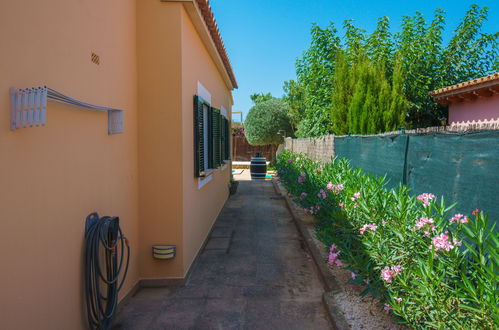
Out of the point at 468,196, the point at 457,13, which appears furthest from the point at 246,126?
the point at 468,196

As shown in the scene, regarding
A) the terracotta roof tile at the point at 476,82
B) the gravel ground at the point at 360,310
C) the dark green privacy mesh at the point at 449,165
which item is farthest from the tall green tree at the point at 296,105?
the gravel ground at the point at 360,310

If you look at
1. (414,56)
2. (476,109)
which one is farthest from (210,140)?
(414,56)

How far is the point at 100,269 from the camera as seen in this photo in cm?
307

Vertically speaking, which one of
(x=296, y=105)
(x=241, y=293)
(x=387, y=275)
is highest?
(x=296, y=105)

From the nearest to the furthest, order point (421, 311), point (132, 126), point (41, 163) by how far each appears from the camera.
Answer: point (41, 163)
point (421, 311)
point (132, 126)

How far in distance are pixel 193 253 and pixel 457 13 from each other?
42.0 feet

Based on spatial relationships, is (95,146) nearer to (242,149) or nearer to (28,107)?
(28,107)

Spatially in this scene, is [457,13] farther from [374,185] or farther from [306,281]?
[306,281]

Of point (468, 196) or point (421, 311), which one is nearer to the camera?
point (421, 311)

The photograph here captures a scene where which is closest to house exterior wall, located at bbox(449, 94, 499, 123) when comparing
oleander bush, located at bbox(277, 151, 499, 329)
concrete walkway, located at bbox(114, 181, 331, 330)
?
concrete walkway, located at bbox(114, 181, 331, 330)

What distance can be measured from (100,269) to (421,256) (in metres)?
2.51

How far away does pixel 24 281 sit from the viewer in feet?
6.69

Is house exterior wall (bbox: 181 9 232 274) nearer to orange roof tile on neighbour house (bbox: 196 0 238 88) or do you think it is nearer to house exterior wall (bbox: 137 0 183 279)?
house exterior wall (bbox: 137 0 183 279)

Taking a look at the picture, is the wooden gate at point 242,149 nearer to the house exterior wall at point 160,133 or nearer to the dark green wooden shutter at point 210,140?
the dark green wooden shutter at point 210,140
